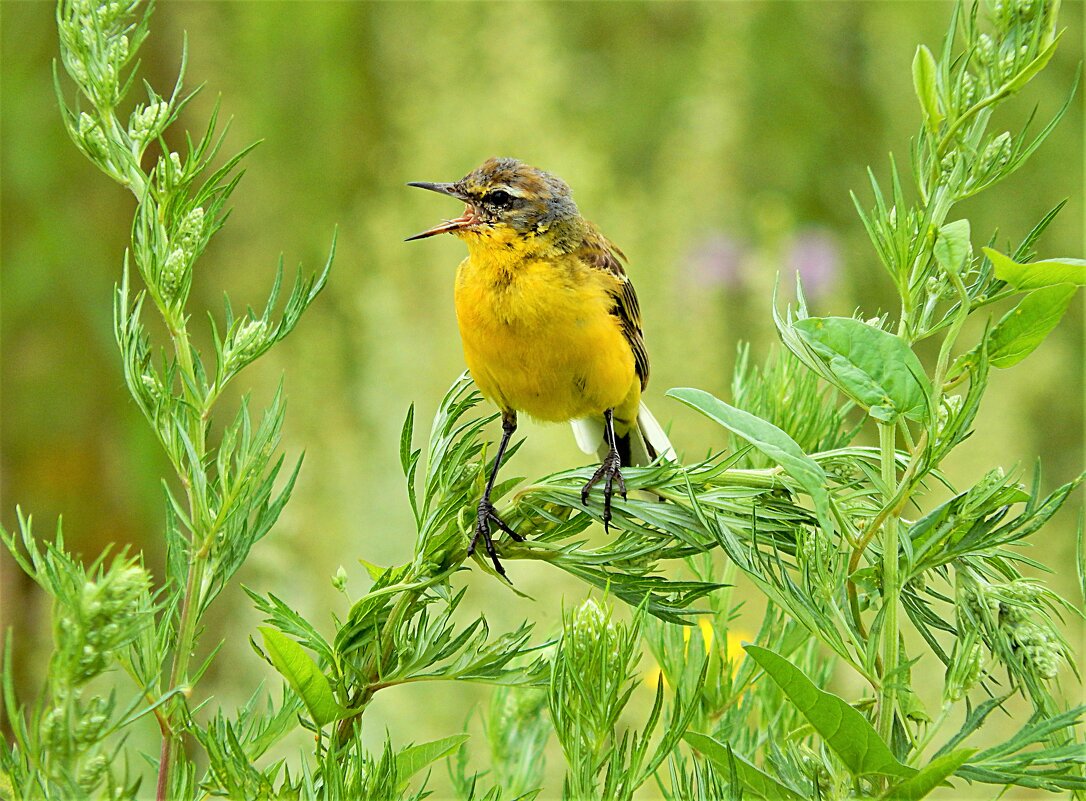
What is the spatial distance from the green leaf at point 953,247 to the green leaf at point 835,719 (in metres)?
0.31

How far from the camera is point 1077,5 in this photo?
3.23 metres

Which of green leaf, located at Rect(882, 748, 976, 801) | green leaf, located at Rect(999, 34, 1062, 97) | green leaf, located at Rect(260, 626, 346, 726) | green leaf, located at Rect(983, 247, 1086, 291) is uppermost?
green leaf, located at Rect(999, 34, 1062, 97)

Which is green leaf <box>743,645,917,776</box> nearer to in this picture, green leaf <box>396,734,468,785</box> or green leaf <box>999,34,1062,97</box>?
green leaf <box>396,734,468,785</box>

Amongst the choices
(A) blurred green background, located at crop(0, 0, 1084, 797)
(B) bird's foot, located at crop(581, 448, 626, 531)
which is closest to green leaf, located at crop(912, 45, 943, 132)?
(B) bird's foot, located at crop(581, 448, 626, 531)

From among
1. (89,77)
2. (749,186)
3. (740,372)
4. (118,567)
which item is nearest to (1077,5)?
(749,186)

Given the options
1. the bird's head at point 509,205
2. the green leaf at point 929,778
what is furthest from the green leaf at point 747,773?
the bird's head at point 509,205

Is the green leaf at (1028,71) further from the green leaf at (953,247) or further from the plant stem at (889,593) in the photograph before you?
the plant stem at (889,593)

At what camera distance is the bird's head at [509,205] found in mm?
2318

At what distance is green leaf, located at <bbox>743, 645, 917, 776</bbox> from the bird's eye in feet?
5.86

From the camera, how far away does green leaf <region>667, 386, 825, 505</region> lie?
781 mm

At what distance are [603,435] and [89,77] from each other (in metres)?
1.77

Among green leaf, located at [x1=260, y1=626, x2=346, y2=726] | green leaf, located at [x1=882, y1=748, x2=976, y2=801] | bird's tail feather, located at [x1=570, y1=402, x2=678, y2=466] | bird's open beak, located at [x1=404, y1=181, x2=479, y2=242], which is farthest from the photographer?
bird's tail feather, located at [x1=570, y1=402, x2=678, y2=466]

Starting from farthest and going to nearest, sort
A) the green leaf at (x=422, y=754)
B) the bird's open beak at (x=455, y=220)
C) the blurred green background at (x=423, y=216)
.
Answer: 1. the blurred green background at (x=423, y=216)
2. the bird's open beak at (x=455, y=220)
3. the green leaf at (x=422, y=754)

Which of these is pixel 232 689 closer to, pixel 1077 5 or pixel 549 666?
pixel 549 666
